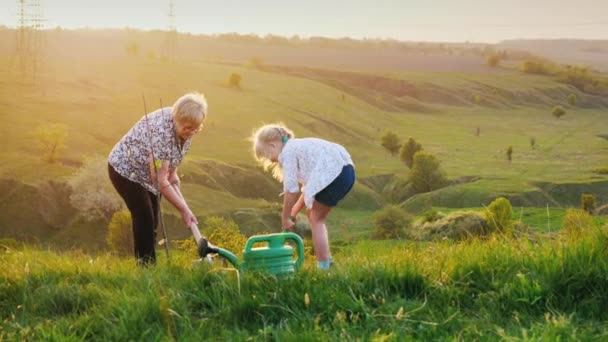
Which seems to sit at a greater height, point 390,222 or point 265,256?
point 265,256

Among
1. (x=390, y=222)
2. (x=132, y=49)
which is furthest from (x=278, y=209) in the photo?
(x=132, y=49)

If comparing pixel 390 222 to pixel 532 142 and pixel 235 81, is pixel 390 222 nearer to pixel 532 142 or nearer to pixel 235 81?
pixel 235 81

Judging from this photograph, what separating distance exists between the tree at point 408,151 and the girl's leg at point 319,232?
125619 millimetres

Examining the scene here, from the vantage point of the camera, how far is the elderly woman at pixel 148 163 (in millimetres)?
6809

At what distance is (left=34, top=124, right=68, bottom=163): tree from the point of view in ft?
262

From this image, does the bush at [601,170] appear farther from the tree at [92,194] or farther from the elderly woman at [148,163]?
the elderly woman at [148,163]

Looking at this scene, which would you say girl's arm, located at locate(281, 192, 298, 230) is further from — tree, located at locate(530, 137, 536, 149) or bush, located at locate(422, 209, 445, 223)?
tree, located at locate(530, 137, 536, 149)

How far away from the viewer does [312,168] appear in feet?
24.2

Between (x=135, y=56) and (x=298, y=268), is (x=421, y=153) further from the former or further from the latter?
(x=298, y=268)

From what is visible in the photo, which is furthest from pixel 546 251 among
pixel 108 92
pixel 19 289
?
pixel 108 92

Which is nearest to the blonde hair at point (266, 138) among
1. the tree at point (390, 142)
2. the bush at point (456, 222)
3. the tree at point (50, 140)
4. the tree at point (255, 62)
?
the bush at point (456, 222)

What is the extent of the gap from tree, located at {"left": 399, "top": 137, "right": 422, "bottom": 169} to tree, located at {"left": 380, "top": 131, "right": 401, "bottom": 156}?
19.4ft

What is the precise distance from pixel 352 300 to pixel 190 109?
2.67m

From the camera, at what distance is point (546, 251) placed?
204 inches
